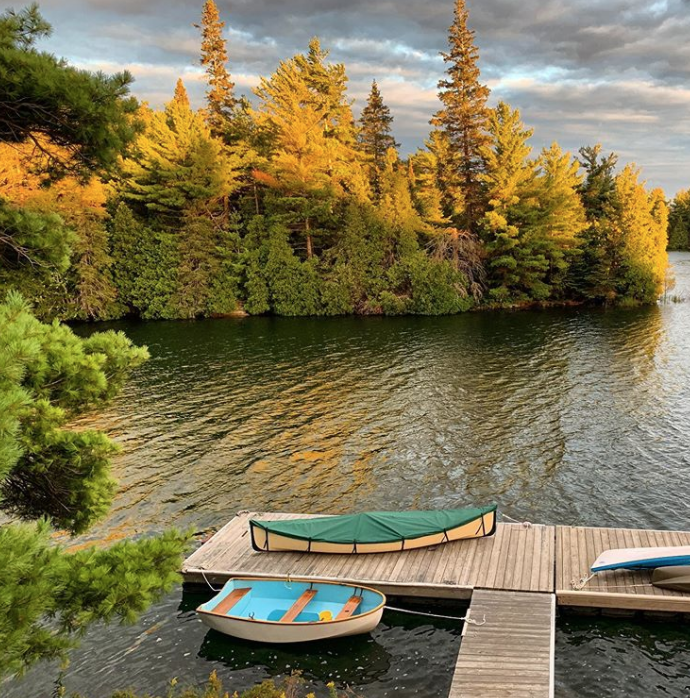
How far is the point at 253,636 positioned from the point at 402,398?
18400 millimetres

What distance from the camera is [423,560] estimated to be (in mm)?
16188

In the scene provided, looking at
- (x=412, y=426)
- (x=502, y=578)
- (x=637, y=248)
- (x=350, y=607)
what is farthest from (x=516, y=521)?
(x=637, y=248)

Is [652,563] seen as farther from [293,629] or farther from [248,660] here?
[248,660]

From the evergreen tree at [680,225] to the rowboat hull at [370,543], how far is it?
138753 millimetres

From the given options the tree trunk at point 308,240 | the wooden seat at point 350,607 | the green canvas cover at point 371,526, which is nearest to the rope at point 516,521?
the green canvas cover at point 371,526

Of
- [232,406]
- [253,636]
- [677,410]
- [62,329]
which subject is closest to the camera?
[62,329]

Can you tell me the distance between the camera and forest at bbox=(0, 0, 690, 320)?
55719 millimetres

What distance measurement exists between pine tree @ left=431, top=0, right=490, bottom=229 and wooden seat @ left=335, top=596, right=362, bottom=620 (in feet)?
165

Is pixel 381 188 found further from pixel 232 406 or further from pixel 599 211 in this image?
pixel 232 406

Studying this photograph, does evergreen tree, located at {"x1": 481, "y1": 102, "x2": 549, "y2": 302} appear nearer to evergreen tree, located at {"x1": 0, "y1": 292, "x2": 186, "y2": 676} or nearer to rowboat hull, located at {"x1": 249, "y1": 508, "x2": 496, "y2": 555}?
rowboat hull, located at {"x1": 249, "y1": 508, "x2": 496, "y2": 555}

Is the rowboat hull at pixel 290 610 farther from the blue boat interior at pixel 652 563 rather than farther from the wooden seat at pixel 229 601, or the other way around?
the blue boat interior at pixel 652 563

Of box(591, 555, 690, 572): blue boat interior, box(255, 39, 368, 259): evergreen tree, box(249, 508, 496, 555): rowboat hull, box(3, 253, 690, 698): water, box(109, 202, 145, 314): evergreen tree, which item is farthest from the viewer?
box(109, 202, 145, 314): evergreen tree

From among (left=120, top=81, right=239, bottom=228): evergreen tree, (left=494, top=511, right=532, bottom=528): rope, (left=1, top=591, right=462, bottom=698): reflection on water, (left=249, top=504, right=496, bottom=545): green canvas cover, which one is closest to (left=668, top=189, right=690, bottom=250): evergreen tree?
(left=120, top=81, right=239, bottom=228): evergreen tree

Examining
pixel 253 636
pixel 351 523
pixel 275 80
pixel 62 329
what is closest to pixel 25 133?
pixel 62 329
